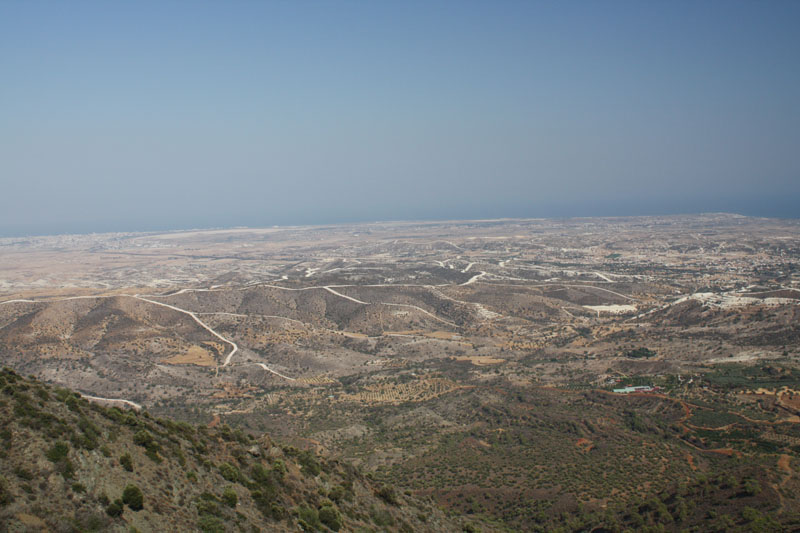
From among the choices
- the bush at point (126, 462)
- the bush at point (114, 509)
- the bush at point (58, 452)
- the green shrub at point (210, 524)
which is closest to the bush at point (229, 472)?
the green shrub at point (210, 524)

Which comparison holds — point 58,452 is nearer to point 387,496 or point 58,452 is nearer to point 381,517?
point 381,517

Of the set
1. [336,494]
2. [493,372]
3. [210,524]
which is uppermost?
[210,524]

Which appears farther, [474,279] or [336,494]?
[474,279]

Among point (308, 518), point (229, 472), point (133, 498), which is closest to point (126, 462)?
point (133, 498)

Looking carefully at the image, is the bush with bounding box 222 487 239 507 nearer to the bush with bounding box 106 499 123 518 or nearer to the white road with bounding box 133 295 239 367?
the bush with bounding box 106 499 123 518

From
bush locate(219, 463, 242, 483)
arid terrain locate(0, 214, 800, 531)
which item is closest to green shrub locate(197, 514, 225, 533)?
bush locate(219, 463, 242, 483)

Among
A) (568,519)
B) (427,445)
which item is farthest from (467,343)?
(568,519)

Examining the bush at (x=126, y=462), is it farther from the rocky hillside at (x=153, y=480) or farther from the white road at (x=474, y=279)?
the white road at (x=474, y=279)
